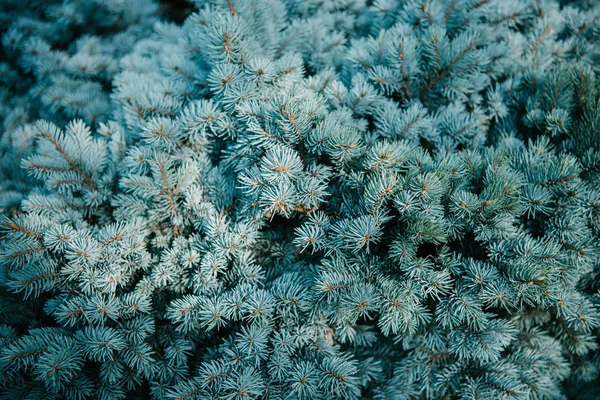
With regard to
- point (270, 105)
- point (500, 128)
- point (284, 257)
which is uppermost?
point (270, 105)

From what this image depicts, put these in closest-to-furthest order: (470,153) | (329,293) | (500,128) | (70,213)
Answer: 1. (329,293)
2. (470,153)
3. (70,213)
4. (500,128)

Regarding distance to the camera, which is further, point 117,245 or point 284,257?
point 284,257

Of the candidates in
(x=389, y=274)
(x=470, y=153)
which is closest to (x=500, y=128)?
(x=470, y=153)

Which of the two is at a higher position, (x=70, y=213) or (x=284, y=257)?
(x=70, y=213)

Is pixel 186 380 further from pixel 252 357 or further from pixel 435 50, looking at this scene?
pixel 435 50

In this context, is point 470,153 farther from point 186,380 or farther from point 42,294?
point 42,294

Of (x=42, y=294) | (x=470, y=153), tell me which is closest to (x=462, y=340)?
(x=470, y=153)

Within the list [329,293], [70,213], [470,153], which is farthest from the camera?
[70,213]
